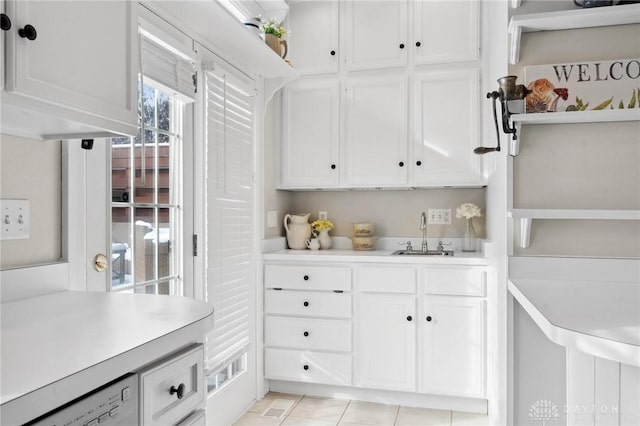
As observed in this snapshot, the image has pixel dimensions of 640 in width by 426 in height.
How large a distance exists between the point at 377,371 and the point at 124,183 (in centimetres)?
186

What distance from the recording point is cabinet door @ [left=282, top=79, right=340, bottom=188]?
3.35 metres

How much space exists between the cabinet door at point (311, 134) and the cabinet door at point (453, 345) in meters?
1.12

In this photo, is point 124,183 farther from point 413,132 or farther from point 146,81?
point 413,132

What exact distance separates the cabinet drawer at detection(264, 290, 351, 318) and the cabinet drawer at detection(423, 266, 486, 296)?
1.66 feet

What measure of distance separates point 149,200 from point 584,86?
190 cm

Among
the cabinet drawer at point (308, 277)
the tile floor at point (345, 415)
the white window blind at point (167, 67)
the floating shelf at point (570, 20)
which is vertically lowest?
the tile floor at point (345, 415)

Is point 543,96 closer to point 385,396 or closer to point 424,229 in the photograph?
point 424,229

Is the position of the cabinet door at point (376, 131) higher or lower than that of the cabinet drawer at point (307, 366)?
higher

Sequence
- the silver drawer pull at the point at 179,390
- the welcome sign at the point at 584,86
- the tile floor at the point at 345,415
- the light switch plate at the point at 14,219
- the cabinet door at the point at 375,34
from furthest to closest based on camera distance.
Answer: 1. the cabinet door at the point at 375,34
2. the tile floor at the point at 345,415
3. the welcome sign at the point at 584,86
4. the light switch plate at the point at 14,219
5. the silver drawer pull at the point at 179,390

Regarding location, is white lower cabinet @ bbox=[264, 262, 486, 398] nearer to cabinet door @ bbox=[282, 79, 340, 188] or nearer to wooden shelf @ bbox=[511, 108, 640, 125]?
cabinet door @ bbox=[282, 79, 340, 188]

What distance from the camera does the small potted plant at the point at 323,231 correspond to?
346 centimetres

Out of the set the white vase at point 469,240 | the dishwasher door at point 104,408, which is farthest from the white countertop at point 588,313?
the white vase at point 469,240

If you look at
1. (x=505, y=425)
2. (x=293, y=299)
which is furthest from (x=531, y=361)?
(x=293, y=299)

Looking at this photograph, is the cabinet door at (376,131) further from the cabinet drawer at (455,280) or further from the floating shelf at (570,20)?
the floating shelf at (570,20)
